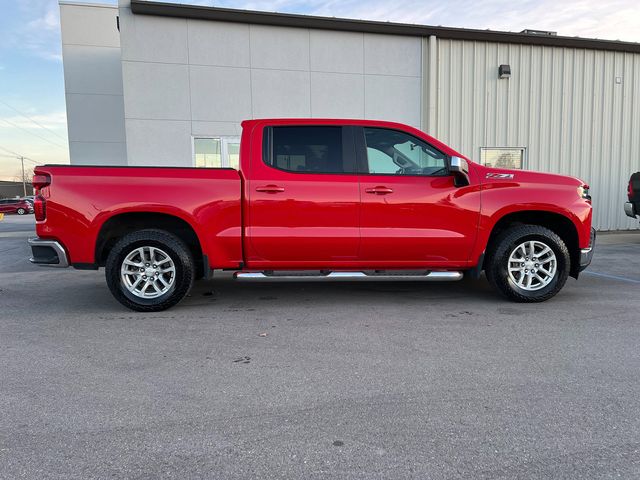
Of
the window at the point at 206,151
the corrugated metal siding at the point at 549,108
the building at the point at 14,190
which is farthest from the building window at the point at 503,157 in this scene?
the building at the point at 14,190

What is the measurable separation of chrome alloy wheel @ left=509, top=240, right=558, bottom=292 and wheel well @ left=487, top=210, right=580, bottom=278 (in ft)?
0.96

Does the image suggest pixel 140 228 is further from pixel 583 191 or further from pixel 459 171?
pixel 583 191

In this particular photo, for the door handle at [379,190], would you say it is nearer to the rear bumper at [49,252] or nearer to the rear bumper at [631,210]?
the rear bumper at [49,252]

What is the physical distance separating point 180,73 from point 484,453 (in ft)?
33.1

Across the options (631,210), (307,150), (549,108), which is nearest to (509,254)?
(307,150)

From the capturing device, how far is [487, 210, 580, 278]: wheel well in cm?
509

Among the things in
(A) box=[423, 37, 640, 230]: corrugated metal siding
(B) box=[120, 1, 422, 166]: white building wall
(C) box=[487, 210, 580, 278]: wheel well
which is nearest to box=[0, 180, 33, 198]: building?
(B) box=[120, 1, 422, 166]: white building wall

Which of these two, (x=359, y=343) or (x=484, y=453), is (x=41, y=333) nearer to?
(x=359, y=343)

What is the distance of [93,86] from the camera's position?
18.1 m

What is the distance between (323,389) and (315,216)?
7.18ft

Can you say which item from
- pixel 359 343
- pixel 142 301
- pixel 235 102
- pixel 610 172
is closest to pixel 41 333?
pixel 142 301

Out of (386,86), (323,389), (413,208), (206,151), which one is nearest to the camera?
(323,389)

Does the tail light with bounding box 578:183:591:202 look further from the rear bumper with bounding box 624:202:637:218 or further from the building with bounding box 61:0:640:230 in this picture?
the building with bounding box 61:0:640:230

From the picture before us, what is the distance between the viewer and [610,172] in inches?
486
